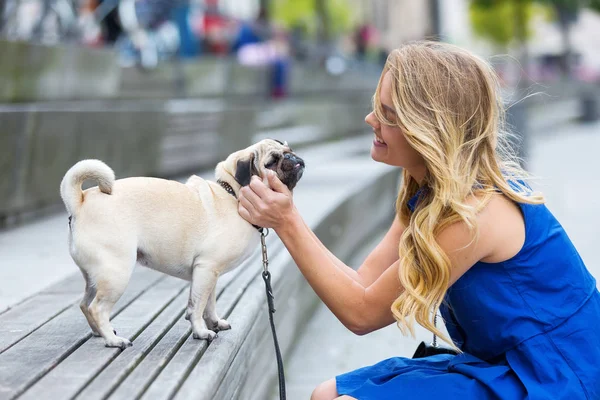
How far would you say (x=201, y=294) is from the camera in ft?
11.0

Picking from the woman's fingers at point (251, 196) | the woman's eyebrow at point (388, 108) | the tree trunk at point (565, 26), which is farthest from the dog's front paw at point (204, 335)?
the tree trunk at point (565, 26)

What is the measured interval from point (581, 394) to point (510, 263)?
46cm

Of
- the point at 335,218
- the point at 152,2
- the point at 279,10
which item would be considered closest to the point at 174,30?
the point at 152,2

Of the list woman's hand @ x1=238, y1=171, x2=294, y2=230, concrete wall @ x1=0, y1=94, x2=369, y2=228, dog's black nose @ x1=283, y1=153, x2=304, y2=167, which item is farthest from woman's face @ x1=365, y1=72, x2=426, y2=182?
concrete wall @ x1=0, y1=94, x2=369, y2=228

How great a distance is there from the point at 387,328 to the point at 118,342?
11.7 feet

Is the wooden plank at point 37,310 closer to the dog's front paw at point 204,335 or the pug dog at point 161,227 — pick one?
the pug dog at point 161,227

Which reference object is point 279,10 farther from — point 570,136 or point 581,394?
point 581,394

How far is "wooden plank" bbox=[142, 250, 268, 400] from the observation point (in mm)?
2658

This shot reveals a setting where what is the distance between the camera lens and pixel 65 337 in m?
3.41

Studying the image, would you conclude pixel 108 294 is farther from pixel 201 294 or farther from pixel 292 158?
pixel 292 158

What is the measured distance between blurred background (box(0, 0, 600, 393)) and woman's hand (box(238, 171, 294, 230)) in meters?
1.03

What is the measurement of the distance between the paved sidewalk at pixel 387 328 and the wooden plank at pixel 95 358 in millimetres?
1227

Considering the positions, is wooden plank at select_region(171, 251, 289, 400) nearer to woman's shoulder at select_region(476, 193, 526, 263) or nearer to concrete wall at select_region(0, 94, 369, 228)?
woman's shoulder at select_region(476, 193, 526, 263)

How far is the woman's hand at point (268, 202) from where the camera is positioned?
3.23 metres
